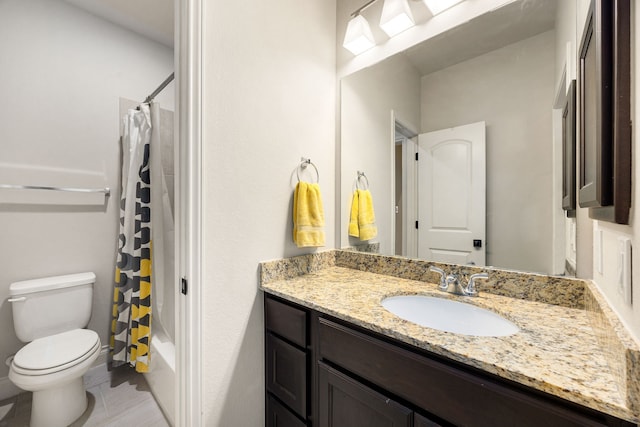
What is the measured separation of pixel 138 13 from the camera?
192 centimetres

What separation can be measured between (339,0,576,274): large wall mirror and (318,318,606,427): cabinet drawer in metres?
0.64

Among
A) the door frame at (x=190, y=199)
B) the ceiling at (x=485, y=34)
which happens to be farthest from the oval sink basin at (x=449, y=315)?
the ceiling at (x=485, y=34)

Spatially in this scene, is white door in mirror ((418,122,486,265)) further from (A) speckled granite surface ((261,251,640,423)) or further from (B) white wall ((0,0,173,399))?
(B) white wall ((0,0,173,399))

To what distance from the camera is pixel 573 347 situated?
67cm

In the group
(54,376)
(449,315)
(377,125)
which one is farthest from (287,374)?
(377,125)

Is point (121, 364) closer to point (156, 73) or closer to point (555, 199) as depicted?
point (156, 73)

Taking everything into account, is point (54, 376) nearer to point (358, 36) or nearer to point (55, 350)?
point (55, 350)

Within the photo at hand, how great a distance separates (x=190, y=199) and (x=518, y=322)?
3.99 ft

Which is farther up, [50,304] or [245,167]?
[245,167]

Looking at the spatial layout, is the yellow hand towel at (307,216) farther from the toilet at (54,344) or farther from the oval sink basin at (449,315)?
the toilet at (54,344)

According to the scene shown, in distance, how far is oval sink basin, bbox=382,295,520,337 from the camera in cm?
92

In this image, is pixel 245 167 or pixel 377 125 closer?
pixel 245 167

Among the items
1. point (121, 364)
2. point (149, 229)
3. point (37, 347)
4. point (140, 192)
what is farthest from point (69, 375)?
point (140, 192)

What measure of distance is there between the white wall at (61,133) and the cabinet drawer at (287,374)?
1.64 meters
